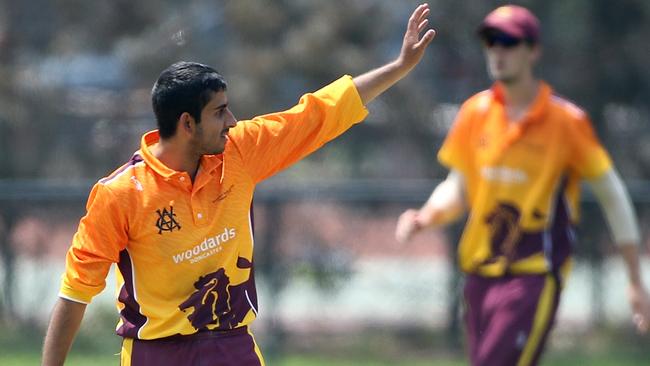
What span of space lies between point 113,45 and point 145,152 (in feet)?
30.0

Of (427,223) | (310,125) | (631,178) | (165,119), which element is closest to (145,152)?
(165,119)

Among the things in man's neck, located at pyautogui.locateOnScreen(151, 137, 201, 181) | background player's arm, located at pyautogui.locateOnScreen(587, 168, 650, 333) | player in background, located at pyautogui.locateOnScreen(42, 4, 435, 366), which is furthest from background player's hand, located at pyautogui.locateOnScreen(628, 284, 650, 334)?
man's neck, located at pyautogui.locateOnScreen(151, 137, 201, 181)

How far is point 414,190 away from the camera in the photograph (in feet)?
35.9

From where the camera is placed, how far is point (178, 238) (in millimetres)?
4590

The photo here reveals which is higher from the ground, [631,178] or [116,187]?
[116,187]

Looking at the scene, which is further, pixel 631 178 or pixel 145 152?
pixel 631 178

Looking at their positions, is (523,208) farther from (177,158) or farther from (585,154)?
(177,158)

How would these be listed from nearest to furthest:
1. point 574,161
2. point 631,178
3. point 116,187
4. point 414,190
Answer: point 116,187 → point 574,161 → point 414,190 → point 631,178

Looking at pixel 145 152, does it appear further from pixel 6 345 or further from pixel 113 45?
pixel 113 45

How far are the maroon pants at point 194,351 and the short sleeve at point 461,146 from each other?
7.49ft

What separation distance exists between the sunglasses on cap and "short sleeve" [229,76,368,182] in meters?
1.70

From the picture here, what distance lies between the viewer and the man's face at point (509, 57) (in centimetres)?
643

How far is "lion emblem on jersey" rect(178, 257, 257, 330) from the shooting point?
464cm

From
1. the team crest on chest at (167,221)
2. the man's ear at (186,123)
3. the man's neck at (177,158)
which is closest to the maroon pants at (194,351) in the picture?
the team crest on chest at (167,221)
